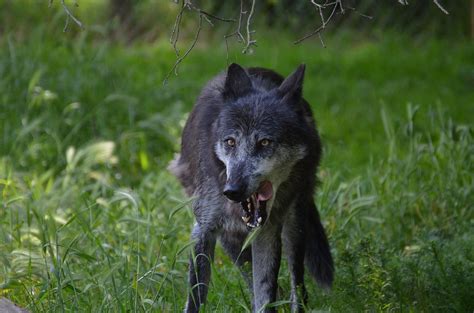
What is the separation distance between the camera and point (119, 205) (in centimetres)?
707

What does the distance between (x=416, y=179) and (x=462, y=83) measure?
13.6 feet

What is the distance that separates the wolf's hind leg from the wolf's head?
38 centimetres

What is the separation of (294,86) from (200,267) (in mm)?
1145

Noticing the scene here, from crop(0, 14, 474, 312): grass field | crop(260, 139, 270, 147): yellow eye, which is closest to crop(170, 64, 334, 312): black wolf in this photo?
crop(260, 139, 270, 147): yellow eye

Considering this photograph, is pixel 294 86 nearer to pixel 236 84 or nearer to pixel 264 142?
pixel 236 84

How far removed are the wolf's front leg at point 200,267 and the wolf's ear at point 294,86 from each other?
897 millimetres

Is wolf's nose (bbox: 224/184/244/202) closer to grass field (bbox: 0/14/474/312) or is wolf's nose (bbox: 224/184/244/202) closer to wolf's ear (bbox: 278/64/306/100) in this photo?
grass field (bbox: 0/14/474/312)

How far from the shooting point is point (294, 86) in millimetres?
5121

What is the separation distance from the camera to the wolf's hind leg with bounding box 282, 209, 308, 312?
17.5 feet

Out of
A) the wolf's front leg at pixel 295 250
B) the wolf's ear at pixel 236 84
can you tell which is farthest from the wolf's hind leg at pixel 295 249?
the wolf's ear at pixel 236 84

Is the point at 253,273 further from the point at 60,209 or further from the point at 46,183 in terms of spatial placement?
the point at 46,183

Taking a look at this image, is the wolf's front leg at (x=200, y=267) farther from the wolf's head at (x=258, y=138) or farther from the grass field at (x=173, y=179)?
the wolf's head at (x=258, y=138)

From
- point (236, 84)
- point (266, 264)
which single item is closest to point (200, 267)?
point (266, 264)

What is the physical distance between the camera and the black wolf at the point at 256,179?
4.82 meters
